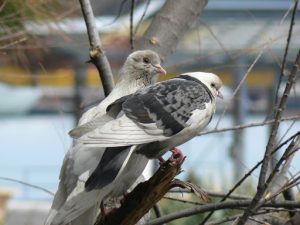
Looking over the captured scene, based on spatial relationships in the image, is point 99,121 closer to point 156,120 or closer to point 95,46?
point 156,120

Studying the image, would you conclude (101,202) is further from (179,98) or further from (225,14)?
(225,14)

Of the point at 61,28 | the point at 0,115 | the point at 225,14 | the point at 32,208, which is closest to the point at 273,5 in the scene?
the point at 225,14

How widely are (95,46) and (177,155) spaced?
0.61m

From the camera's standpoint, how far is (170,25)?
3297mm

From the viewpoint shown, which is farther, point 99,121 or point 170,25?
point 170,25

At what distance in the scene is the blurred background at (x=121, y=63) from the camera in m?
3.39

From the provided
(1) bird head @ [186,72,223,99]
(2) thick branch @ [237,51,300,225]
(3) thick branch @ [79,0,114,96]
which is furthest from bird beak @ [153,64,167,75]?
A: (2) thick branch @ [237,51,300,225]

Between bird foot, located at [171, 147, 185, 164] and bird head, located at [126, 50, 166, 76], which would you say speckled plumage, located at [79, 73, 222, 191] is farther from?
bird head, located at [126, 50, 166, 76]

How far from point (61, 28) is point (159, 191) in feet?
4.84

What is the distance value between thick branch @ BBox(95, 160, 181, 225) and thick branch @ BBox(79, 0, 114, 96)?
57 cm

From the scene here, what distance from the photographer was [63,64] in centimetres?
984

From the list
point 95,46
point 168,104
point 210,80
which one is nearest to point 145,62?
point 95,46

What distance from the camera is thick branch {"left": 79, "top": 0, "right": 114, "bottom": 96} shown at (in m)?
2.88

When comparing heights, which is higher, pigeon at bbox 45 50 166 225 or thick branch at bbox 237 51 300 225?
pigeon at bbox 45 50 166 225
